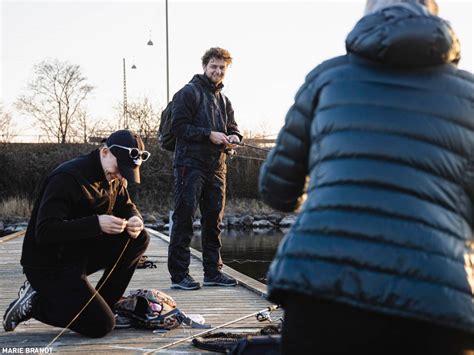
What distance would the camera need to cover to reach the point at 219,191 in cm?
612

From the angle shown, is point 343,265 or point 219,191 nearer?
point 343,265

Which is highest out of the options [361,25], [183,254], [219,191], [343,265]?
[361,25]

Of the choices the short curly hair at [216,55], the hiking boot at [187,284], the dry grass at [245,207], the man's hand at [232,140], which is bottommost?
the dry grass at [245,207]

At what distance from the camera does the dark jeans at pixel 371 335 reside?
73.9 inches

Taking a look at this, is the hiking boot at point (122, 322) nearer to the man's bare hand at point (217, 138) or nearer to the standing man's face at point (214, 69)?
the man's bare hand at point (217, 138)

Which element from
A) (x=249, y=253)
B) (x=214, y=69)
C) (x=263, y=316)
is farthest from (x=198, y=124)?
(x=249, y=253)

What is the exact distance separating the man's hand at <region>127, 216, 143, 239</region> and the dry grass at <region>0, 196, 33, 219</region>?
74.2 feet

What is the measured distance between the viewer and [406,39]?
1.93 m

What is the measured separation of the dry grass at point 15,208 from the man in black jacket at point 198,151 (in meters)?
21.1

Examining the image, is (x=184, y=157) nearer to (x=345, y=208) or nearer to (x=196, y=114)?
(x=196, y=114)

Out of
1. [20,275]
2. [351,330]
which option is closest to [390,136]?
[351,330]

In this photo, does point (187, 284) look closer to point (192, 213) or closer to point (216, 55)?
point (192, 213)

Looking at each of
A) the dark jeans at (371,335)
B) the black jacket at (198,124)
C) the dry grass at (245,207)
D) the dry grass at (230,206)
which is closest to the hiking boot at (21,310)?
the black jacket at (198,124)

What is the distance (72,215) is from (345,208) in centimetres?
260
